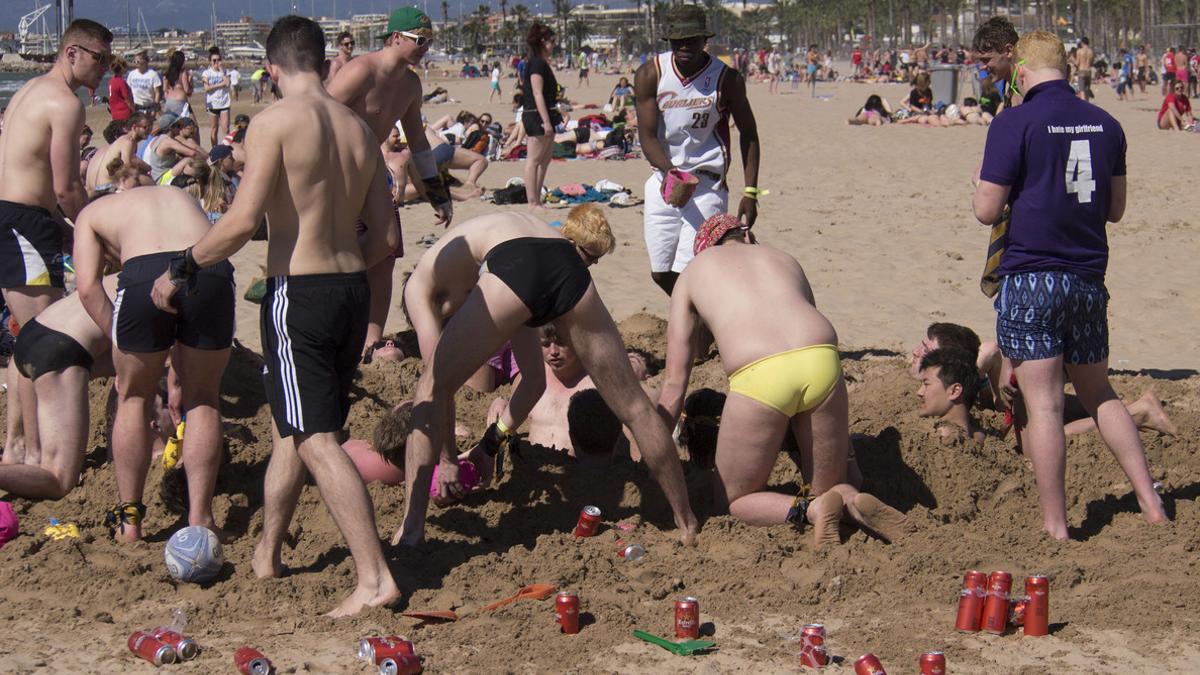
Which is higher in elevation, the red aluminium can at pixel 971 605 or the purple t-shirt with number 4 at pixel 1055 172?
the purple t-shirt with number 4 at pixel 1055 172

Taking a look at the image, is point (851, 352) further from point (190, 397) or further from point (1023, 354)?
point (190, 397)

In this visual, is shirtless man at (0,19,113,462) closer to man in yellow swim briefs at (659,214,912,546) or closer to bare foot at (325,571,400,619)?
bare foot at (325,571,400,619)

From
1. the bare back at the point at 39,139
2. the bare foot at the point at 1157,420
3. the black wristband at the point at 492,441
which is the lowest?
the bare foot at the point at 1157,420

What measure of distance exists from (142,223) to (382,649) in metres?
2.25

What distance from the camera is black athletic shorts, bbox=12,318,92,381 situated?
219 inches

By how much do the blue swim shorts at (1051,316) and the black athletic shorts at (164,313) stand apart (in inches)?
123

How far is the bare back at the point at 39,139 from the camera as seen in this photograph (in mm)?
6184

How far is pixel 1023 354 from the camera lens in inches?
198

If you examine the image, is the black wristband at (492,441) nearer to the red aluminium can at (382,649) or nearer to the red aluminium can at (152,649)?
the red aluminium can at (382,649)

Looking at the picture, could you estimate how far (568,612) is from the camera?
437 cm

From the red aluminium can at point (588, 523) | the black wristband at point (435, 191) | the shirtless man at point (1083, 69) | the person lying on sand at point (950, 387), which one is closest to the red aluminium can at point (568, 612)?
the red aluminium can at point (588, 523)

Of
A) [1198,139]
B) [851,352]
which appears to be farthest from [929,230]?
[1198,139]

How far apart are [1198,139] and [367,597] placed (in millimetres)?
19890

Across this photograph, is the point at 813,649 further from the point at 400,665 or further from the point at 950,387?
the point at 950,387
